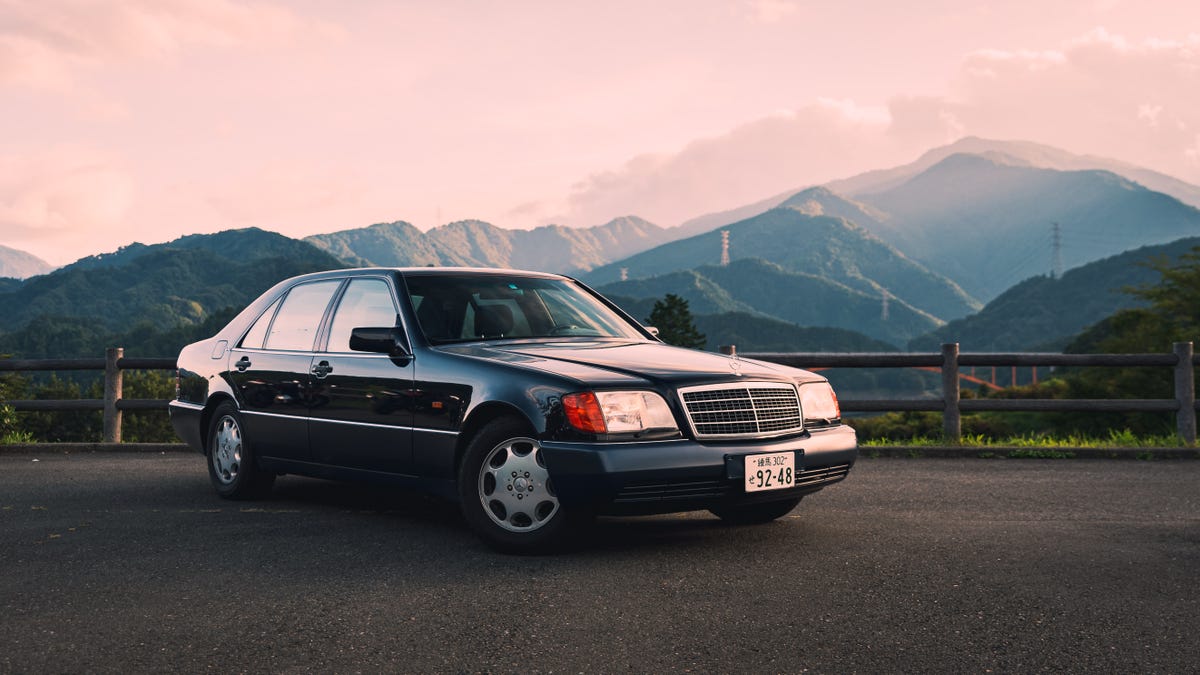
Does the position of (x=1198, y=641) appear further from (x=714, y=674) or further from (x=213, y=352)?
(x=213, y=352)

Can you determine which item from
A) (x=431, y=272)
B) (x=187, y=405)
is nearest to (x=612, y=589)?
(x=431, y=272)

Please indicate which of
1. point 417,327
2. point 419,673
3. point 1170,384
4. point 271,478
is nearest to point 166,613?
point 419,673

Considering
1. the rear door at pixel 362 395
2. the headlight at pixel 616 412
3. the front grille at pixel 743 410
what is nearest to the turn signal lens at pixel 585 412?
the headlight at pixel 616 412

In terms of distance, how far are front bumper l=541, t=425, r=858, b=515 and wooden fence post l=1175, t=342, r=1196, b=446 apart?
7.47 metres

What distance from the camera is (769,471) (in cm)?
549

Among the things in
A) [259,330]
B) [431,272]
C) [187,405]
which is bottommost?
[187,405]

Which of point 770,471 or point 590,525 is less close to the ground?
point 770,471

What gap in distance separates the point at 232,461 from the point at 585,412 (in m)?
3.47

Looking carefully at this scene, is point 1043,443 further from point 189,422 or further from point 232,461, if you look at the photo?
point 189,422

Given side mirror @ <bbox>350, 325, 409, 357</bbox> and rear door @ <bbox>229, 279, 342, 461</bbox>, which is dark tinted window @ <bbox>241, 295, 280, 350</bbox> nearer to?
rear door @ <bbox>229, 279, 342, 461</bbox>

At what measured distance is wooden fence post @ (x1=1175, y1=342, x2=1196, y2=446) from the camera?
1092 centimetres

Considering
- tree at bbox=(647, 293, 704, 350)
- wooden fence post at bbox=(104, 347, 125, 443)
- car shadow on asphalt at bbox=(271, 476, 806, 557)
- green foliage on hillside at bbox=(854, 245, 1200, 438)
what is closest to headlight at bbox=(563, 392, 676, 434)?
car shadow on asphalt at bbox=(271, 476, 806, 557)

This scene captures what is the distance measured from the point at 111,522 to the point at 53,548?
0.83 m

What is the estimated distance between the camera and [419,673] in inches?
140
